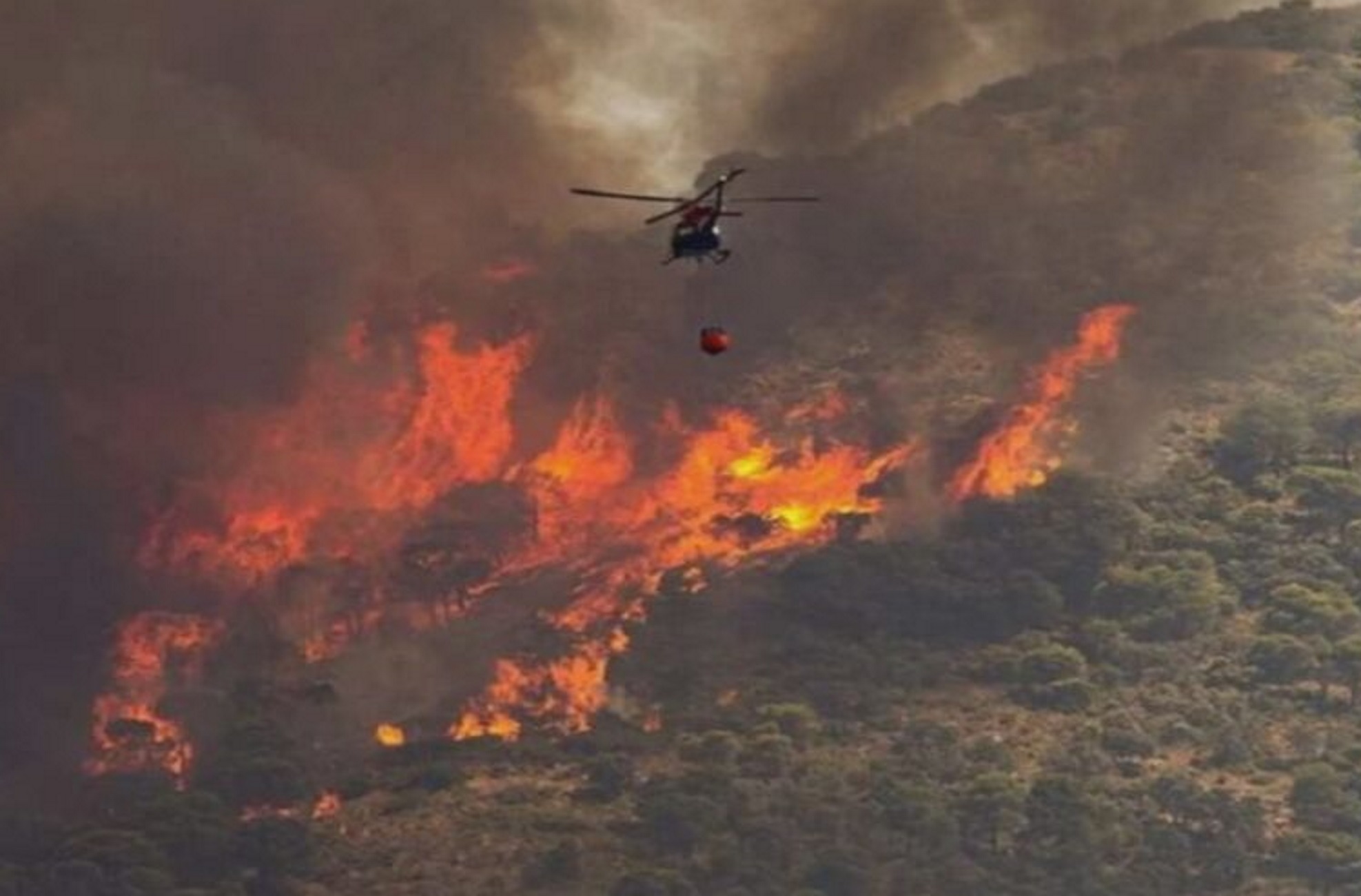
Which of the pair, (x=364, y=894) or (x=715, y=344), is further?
(x=364, y=894)

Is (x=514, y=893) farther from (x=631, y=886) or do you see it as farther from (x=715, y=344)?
(x=715, y=344)

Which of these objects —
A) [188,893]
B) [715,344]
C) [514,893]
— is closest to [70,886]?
[188,893]

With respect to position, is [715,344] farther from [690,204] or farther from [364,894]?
[364,894]

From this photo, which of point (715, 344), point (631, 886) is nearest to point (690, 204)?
point (715, 344)

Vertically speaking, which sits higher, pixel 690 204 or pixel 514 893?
pixel 690 204

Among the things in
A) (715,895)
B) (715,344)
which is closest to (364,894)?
(715,895)

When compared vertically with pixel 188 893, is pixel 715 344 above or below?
above

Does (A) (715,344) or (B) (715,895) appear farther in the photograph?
(B) (715,895)
